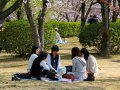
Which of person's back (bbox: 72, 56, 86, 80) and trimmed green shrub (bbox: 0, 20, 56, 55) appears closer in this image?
person's back (bbox: 72, 56, 86, 80)

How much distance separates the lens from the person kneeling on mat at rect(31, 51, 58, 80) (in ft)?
35.9

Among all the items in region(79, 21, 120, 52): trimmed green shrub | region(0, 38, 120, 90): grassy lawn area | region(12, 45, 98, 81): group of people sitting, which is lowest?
region(0, 38, 120, 90): grassy lawn area

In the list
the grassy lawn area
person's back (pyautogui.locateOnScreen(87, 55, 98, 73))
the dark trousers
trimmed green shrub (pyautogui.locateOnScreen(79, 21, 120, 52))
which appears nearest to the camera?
the grassy lawn area

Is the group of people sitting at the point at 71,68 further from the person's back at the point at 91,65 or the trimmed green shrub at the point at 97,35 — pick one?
the trimmed green shrub at the point at 97,35

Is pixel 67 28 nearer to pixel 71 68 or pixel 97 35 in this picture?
pixel 97 35

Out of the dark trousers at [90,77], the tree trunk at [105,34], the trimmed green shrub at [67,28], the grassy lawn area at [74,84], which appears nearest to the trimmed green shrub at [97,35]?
the tree trunk at [105,34]

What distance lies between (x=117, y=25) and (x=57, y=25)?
1515cm

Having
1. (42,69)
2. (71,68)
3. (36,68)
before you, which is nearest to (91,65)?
(71,68)

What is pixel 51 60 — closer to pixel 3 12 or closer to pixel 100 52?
pixel 3 12

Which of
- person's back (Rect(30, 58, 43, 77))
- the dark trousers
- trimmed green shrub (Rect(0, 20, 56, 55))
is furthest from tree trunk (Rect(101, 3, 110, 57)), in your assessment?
person's back (Rect(30, 58, 43, 77))

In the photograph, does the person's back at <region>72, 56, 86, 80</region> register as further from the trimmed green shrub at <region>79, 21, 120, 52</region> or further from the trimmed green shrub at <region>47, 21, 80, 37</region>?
the trimmed green shrub at <region>47, 21, 80, 37</region>

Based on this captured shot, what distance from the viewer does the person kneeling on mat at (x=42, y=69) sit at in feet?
35.9

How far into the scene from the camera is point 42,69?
1102 centimetres

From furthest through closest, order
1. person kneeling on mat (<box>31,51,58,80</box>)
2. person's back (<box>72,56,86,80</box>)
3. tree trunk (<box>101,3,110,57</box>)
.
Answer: tree trunk (<box>101,3,110,57</box>) < person's back (<box>72,56,86,80</box>) < person kneeling on mat (<box>31,51,58,80</box>)
